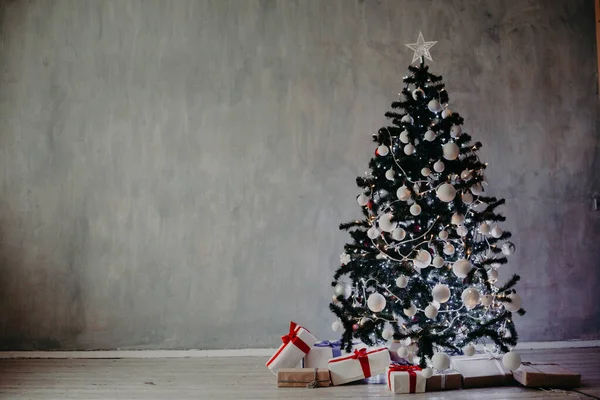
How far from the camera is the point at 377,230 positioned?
262cm

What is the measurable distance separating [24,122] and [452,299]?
3059 mm

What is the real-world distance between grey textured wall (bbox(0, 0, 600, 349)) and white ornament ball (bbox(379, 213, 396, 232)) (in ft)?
3.33

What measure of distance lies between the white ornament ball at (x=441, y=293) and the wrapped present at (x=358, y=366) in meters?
0.50

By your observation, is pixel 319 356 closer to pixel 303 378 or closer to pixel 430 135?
pixel 303 378

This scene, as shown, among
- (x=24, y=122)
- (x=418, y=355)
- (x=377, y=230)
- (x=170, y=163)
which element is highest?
(x=24, y=122)

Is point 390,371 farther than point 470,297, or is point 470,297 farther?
point 390,371

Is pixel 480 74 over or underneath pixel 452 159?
over

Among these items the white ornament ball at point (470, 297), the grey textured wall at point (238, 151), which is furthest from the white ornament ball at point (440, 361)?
the grey textured wall at point (238, 151)

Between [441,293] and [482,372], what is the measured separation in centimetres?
60

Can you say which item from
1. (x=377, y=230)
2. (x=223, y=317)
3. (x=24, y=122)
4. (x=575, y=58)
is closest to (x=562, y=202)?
(x=575, y=58)

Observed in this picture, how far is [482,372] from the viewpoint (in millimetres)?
2660

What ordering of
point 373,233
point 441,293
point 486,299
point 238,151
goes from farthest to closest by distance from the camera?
point 238,151 → point 373,233 → point 486,299 → point 441,293

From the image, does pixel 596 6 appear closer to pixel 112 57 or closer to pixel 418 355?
pixel 418 355

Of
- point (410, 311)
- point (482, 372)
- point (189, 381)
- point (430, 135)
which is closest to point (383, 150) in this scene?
point (430, 135)
